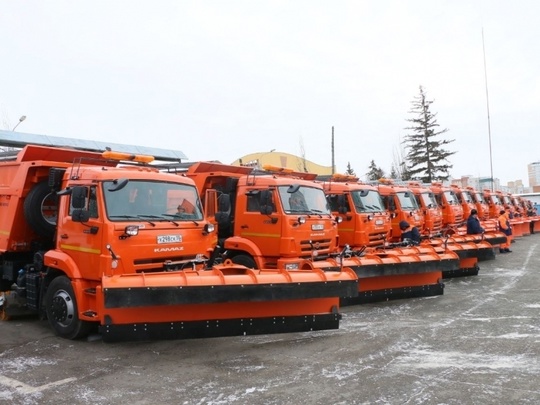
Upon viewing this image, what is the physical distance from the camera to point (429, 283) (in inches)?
427

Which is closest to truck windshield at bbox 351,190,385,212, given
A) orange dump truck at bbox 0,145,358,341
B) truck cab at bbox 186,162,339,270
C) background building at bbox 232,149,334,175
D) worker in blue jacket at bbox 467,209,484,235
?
truck cab at bbox 186,162,339,270

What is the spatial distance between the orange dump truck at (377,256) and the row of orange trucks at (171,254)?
0.04m

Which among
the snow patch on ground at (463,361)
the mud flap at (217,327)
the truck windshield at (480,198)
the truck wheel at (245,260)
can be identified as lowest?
the snow patch on ground at (463,361)

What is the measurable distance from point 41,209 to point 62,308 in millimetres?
1858

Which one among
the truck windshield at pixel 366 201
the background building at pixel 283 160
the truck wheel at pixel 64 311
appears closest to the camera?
the truck wheel at pixel 64 311

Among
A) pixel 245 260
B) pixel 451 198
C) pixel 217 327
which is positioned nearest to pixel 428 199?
pixel 451 198

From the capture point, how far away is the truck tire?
8.33 meters

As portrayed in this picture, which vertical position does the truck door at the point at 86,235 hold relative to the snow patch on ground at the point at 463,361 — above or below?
above

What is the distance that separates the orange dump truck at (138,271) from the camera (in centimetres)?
643

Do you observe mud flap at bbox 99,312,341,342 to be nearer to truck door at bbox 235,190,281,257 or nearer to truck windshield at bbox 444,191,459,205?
truck door at bbox 235,190,281,257

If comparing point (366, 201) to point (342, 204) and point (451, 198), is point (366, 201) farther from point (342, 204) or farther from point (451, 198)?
point (451, 198)

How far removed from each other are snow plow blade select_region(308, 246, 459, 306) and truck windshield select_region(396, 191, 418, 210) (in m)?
4.73

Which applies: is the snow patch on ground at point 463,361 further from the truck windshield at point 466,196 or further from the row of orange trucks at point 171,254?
the truck windshield at point 466,196

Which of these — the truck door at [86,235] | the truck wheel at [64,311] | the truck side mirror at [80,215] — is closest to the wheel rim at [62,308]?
the truck wheel at [64,311]
